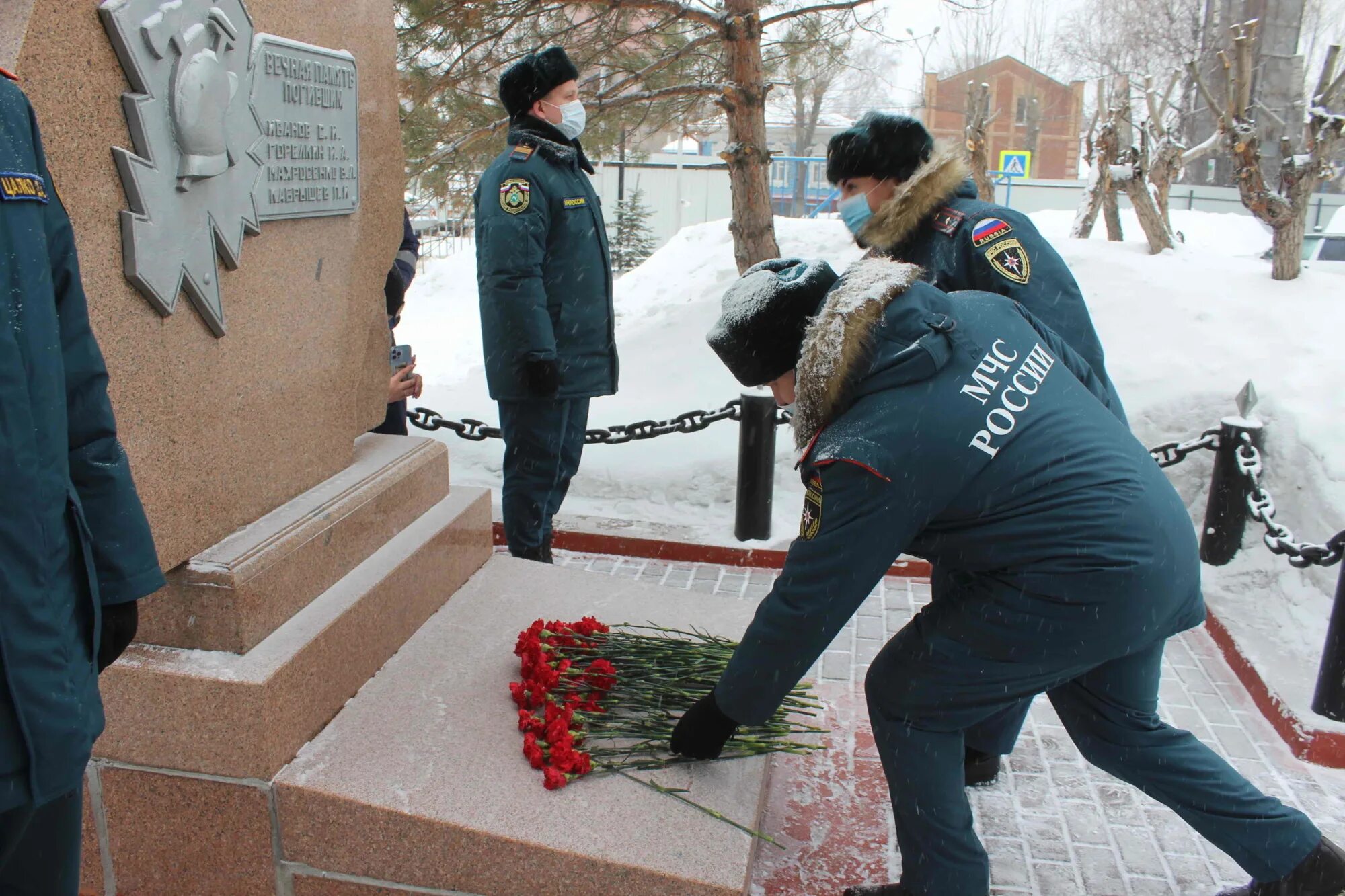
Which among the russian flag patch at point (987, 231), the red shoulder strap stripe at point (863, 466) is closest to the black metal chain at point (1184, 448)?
the russian flag patch at point (987, 231)

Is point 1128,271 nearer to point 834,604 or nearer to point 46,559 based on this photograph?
point 834,604

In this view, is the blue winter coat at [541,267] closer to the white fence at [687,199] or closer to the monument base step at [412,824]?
the monument base step at [412,824]

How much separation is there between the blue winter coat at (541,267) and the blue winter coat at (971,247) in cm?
133

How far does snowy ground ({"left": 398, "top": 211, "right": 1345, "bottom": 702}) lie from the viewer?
15.7 ft

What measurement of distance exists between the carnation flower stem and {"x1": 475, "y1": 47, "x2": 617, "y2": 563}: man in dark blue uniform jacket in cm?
184

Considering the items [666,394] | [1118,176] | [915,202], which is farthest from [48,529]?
[1118,176]

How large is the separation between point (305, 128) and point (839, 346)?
5.67 feet

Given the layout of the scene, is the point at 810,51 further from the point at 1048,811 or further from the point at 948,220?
the point at 1048,811

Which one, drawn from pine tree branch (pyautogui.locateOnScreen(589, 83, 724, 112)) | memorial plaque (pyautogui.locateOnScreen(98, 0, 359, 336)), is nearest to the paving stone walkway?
memorial plaque (pyautogui.locateOnScreen(98, 0, 359, 336))

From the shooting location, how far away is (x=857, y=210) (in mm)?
3445

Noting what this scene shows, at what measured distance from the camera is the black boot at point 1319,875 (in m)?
2.43

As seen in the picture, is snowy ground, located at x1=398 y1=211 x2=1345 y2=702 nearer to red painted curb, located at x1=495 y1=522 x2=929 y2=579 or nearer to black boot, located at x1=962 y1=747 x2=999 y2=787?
red painted curb, located at x1=495 y1=522 x2=929 y2=579

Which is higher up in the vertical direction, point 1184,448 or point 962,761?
point 1184,448

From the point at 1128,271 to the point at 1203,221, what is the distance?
14.8 metres
